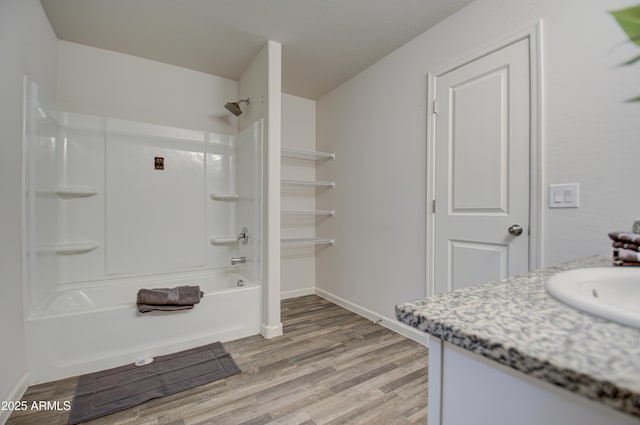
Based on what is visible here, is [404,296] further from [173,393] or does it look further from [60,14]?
[60,14]

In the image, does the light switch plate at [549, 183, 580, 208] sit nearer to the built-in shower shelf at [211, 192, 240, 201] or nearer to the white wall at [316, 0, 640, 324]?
the white wall at [316, 0, 640, 324]

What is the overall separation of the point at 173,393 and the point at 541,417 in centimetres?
180

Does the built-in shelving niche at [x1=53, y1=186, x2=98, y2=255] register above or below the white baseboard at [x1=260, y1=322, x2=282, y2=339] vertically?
above

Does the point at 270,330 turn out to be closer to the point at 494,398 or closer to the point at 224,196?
the point at 224,196

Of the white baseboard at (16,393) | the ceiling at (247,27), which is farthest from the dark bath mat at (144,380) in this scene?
the ceiling at (247,27)

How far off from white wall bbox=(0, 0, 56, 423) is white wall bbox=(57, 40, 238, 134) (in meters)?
0.71

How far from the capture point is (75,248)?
7.39 ft

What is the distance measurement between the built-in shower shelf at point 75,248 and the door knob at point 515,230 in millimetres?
3024

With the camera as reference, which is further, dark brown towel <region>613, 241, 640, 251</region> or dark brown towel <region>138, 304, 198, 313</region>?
dark brown towel <region>138, 304, 198, 313</region>

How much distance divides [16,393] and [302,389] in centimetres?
150

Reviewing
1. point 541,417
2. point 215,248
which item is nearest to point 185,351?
point 215,248

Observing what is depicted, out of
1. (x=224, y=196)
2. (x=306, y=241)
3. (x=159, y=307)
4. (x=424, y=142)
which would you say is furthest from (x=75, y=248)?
(x=424, y=142)

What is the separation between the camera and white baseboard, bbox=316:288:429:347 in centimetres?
221

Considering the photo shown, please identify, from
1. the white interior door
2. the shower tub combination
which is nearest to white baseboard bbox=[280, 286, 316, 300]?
the shower tub combination
